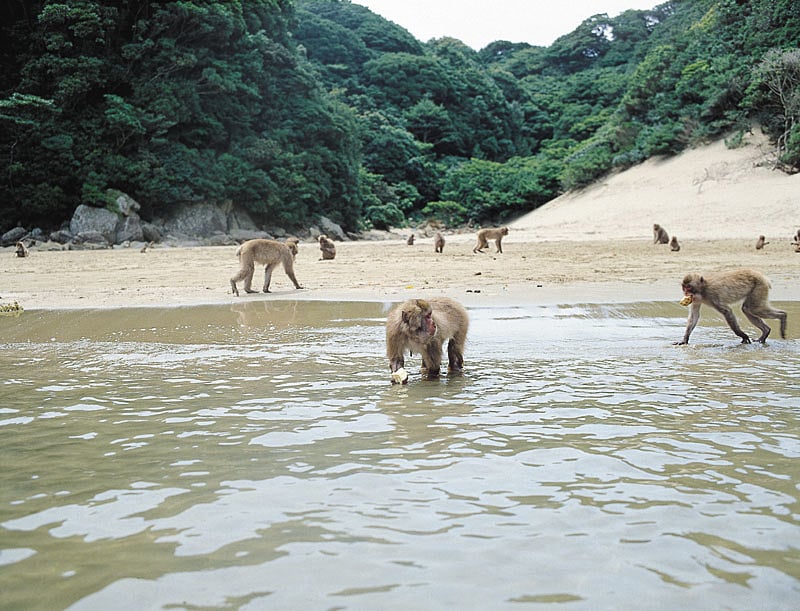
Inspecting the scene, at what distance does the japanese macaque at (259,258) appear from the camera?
477 inches

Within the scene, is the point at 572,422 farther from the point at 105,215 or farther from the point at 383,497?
the point at 105,215

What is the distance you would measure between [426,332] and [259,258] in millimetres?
7552

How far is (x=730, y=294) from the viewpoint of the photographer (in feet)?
23.7

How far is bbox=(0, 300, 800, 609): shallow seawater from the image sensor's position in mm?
2256

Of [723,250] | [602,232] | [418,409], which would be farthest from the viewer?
[602,232]

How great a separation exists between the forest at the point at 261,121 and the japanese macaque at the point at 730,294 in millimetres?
28479

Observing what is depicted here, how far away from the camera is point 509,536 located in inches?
102

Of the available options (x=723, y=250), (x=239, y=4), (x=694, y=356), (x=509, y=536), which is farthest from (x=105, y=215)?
(x=509, y=536)

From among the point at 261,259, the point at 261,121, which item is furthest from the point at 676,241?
the point at 261,121

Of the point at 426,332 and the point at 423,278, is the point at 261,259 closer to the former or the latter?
the point at 423,278

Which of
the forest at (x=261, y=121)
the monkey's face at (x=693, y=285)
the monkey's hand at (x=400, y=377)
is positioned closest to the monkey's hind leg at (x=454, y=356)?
the monkey's hand at (x=400, y=377)

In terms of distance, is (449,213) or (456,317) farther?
(449,213)

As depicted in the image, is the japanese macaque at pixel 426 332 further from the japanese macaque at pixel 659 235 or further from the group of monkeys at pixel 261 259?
the japanese macaque at pixel 659 235

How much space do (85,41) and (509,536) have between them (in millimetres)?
38096
